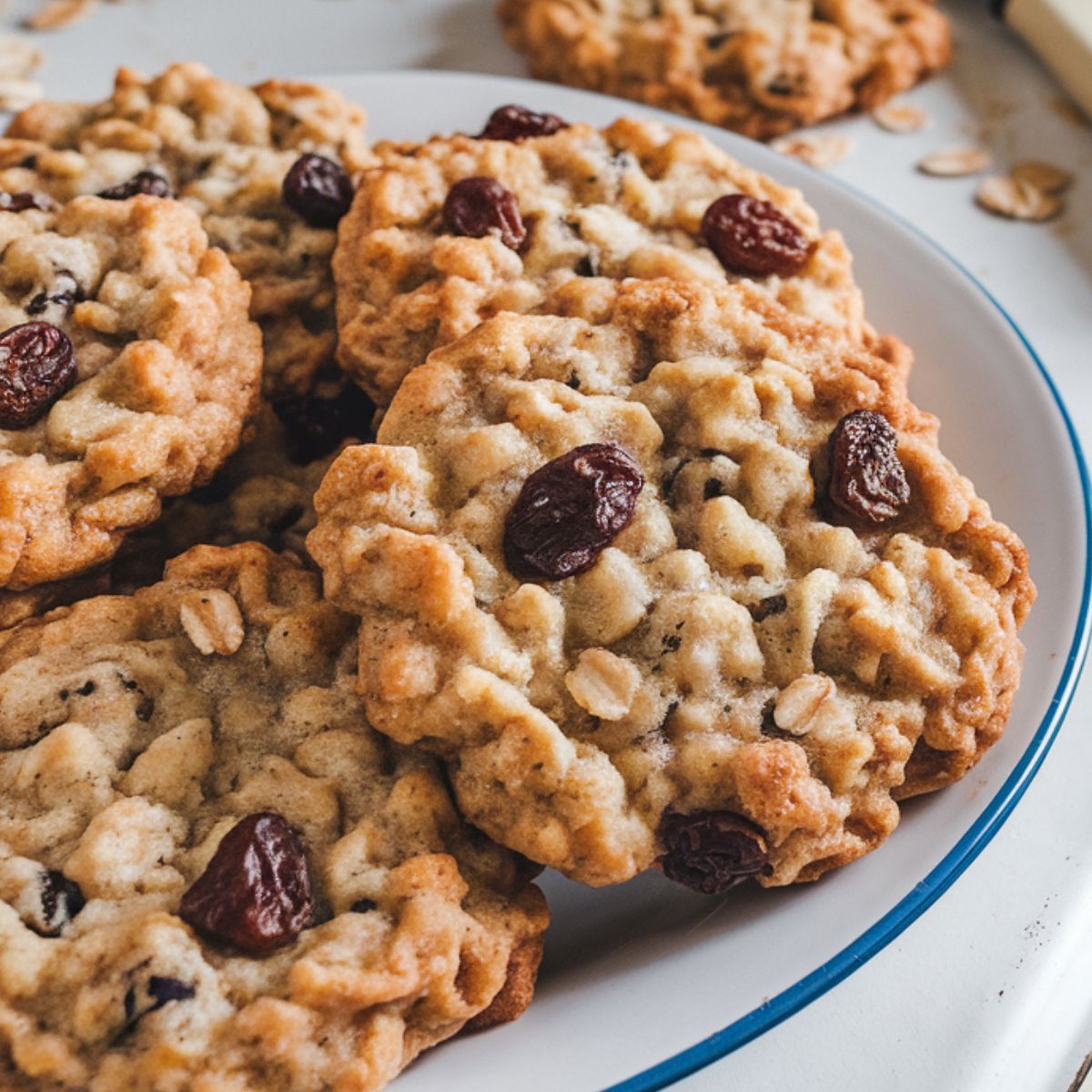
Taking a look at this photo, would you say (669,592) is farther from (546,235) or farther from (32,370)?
(32,370)

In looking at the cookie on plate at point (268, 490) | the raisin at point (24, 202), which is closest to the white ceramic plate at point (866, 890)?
the cookie on plate at point (268, 490)

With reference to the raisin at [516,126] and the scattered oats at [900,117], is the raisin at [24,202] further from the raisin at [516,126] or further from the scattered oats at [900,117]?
the scattered oats at [900,117]

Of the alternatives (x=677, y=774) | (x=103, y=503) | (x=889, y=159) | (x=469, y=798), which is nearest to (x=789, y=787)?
(x=677, y=774)

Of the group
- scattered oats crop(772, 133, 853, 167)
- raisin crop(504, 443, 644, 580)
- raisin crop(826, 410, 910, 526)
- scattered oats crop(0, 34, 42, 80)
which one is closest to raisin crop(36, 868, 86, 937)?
raisin crop(504, 443, 644, 580)

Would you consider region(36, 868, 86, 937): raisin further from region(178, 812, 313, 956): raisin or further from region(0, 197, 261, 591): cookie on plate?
region(0, 197, 261, 591): cookie on plate

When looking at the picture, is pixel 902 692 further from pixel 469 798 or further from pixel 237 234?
pixel 237 234

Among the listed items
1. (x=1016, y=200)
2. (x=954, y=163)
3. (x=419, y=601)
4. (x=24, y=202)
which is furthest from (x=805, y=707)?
(x=954, y=163)
